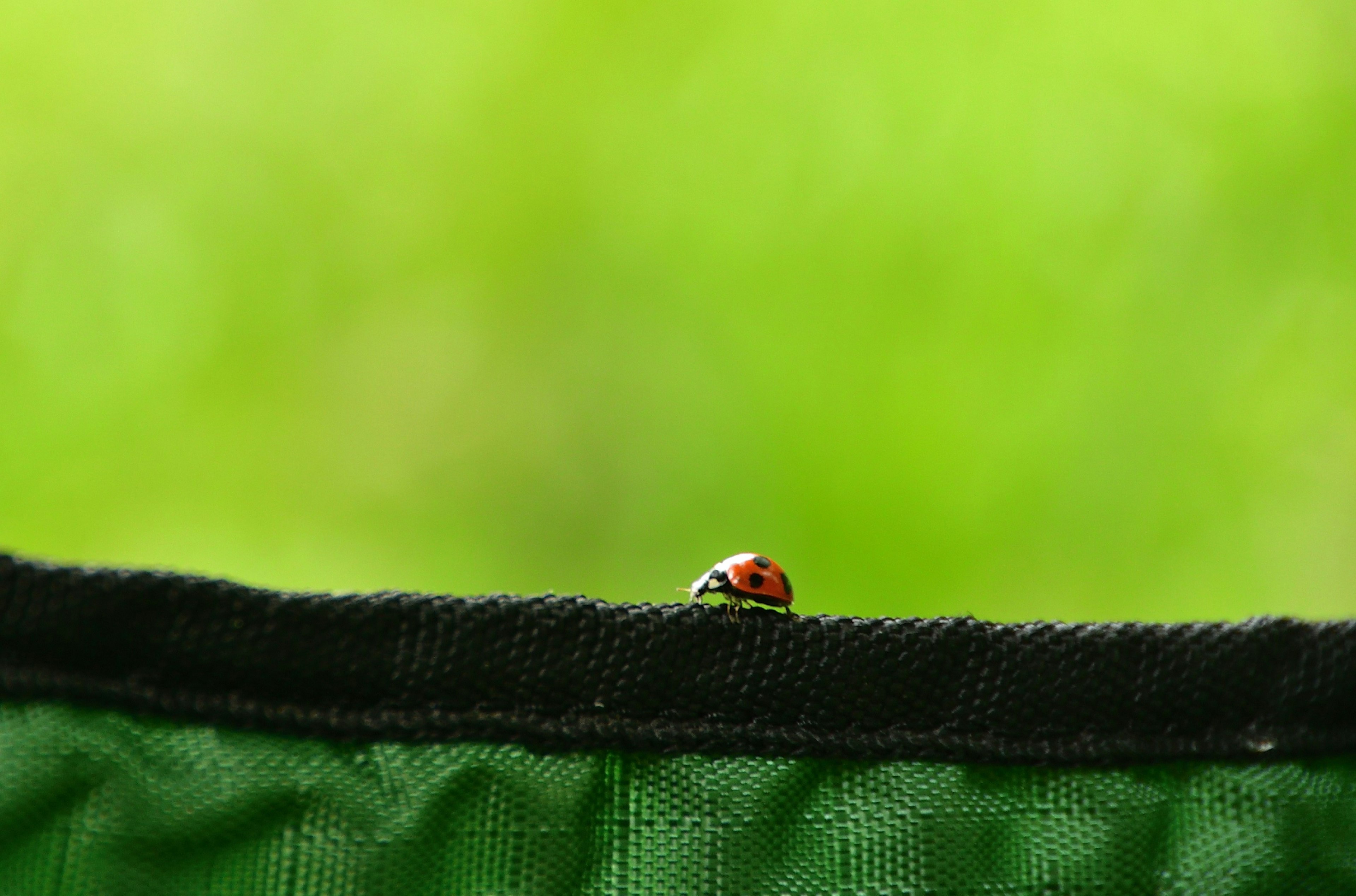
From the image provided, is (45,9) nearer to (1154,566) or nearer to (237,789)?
(237,789)

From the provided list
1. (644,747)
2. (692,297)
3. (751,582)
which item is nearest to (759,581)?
(751,582)

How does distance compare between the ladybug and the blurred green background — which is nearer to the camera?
the ladybug

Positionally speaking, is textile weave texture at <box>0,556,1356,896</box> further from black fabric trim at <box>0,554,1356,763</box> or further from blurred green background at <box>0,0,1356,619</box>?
blurred green background at <box>0,0,1356,619</box>

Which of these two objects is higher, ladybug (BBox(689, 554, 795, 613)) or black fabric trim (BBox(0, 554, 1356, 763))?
ladybug (BBox(689, 554, 795, 613))

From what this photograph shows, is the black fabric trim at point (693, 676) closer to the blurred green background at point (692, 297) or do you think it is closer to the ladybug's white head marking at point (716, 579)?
the ladybug's white head marking at point (716, 579)

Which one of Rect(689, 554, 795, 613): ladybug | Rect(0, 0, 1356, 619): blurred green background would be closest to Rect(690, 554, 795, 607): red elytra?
Rect(689, 554, 795, 613): ladybug

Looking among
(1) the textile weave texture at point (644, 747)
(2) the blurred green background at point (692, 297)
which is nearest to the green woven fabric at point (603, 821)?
(1) the textile weave texture at point (644, 747)

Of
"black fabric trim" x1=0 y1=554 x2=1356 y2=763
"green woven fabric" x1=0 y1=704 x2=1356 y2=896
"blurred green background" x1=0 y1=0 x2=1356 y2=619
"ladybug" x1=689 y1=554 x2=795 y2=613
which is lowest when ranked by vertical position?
"green woven fabric" x1=0 y1=704 x2=1356 y2=896
